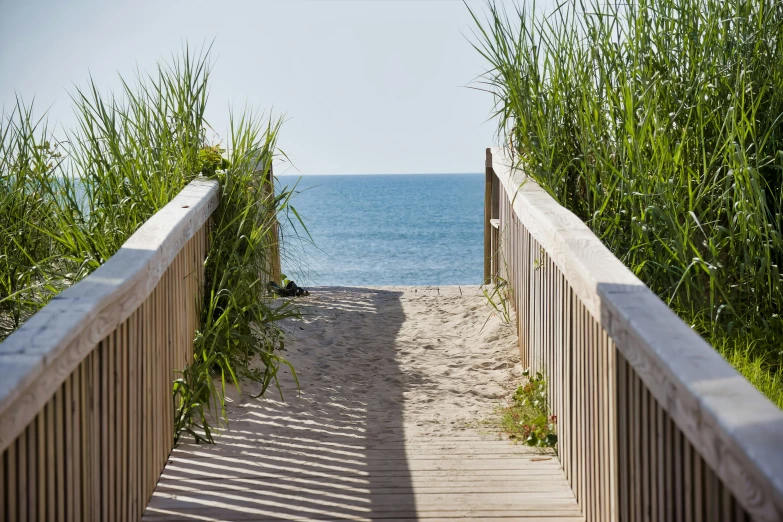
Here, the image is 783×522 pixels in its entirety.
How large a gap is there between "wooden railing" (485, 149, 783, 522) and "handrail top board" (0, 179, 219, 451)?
1.25 meters

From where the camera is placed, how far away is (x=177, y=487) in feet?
9.66

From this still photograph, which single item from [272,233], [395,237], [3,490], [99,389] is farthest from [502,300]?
[395,237]

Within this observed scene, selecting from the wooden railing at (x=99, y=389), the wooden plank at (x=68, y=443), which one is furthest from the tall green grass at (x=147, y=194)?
the wooden plank at (x=68, y=443)

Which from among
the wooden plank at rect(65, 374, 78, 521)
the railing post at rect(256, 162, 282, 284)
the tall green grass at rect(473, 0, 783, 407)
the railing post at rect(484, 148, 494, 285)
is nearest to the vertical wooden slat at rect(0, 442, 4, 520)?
the wooden plank at rect(65, 374, 78, 521)

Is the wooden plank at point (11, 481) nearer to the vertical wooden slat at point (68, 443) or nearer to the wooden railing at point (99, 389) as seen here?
the wooden railing at point (99, 389)

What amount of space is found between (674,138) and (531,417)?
1.51 metres

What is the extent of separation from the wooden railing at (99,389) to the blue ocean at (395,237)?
78.3 feet

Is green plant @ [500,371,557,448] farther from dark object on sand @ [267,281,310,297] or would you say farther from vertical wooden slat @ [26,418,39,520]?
dark object on sand @ [267,281,310,297]

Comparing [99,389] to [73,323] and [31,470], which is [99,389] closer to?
[73,323]

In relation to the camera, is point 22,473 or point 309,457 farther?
point 309,457

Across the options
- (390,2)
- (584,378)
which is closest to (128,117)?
(584,378)

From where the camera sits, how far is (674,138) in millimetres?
3973

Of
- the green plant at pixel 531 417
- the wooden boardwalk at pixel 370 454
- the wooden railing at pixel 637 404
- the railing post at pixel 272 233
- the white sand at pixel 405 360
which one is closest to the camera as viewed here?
the wooden railing at pixel 637 404

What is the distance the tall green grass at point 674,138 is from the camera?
3631 mm
